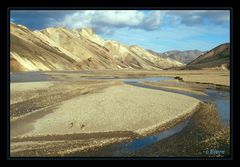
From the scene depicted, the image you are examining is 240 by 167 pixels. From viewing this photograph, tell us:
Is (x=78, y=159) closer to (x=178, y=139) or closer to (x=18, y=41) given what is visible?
A: (x=178, y=139)

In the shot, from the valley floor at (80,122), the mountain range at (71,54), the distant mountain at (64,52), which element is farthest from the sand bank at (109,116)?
the distant mountain at (64,52)

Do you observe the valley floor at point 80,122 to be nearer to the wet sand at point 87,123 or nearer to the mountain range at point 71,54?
the wet sand at point 87,123

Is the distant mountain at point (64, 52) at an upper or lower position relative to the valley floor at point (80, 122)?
upper

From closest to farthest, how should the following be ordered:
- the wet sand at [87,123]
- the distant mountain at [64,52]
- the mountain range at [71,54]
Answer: the wet sand at [87,123], the mountain range at [71,54], the distant mountain at [64,52]

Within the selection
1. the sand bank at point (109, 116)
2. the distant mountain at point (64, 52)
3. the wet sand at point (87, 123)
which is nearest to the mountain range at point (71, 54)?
the distant mountain at point (64, 52)

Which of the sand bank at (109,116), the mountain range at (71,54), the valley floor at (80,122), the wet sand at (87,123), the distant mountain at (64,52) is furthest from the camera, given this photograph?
the distant mountain at (64,52)

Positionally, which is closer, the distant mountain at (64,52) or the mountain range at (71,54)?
the mountain range at (71,54)

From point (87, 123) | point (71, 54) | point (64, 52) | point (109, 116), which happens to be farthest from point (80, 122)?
point (71, 54)
